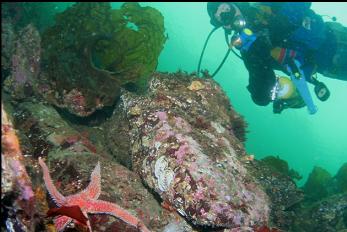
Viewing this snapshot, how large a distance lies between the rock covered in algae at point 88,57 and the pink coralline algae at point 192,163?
920mm

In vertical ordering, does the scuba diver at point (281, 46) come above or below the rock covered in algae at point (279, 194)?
above

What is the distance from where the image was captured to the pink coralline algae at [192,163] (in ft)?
11.1

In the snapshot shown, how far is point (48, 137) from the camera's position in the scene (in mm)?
4242

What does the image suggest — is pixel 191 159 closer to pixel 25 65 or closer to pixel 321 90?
pixel 25 65

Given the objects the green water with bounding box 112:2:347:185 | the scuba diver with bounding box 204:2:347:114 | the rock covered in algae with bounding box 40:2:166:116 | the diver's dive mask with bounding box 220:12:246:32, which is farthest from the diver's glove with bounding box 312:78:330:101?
the green water with bounding box 112:2:347:185

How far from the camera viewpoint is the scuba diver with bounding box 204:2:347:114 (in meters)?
6.01

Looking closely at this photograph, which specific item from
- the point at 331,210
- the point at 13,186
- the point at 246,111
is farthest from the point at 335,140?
the point at 13,186

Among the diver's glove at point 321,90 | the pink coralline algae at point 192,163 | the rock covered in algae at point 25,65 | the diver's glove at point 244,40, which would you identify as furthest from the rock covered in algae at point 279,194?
the rock covered in algae at point 25,65

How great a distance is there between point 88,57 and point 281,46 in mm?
3796

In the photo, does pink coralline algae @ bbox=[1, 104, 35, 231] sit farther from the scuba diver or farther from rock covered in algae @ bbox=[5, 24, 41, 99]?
the scuba diver

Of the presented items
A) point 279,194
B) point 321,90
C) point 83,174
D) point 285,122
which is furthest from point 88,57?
point 285,122

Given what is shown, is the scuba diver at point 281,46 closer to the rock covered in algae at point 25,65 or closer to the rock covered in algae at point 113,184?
the rock covered in algae at point 113,184

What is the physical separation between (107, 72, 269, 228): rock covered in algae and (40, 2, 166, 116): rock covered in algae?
787mm

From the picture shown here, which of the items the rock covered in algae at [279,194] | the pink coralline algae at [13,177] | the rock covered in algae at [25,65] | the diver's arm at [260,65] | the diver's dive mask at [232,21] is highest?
the diver's dive mask at [232,21]
